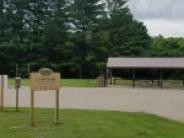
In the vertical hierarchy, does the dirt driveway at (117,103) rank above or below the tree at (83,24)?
below

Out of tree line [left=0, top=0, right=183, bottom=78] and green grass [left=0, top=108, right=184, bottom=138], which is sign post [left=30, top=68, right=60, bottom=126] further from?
tree line [left=0, top=0, right=183, bottom=78]

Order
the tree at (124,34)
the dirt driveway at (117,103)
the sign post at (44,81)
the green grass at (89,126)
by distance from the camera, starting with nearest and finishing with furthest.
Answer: the green grass at (89,126)
the sign post at (44,81)
the dirt driveway at (117,103)
the tree at (124,34)

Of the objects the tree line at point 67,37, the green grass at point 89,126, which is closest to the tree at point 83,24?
the tree line at point 67,37

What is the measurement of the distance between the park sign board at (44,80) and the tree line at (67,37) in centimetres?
5546

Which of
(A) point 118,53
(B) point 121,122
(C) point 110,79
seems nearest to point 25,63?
(A) point 118,53

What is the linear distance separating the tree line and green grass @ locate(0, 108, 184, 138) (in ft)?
178

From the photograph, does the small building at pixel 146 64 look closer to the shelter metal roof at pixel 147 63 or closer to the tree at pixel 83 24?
the shelter metal roof at pixel 147 63

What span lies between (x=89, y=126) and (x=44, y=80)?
169cm

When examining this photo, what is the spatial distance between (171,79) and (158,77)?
5.71 feet

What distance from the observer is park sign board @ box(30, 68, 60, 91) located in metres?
13.9

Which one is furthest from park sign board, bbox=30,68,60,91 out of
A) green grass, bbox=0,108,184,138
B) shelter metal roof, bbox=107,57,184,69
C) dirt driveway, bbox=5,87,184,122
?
shelter metal roof, bbox=107,57,184,69

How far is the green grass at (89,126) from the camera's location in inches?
472

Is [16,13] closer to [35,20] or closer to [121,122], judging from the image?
[35,20]

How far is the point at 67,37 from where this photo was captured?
Answer: 71.5 metres
